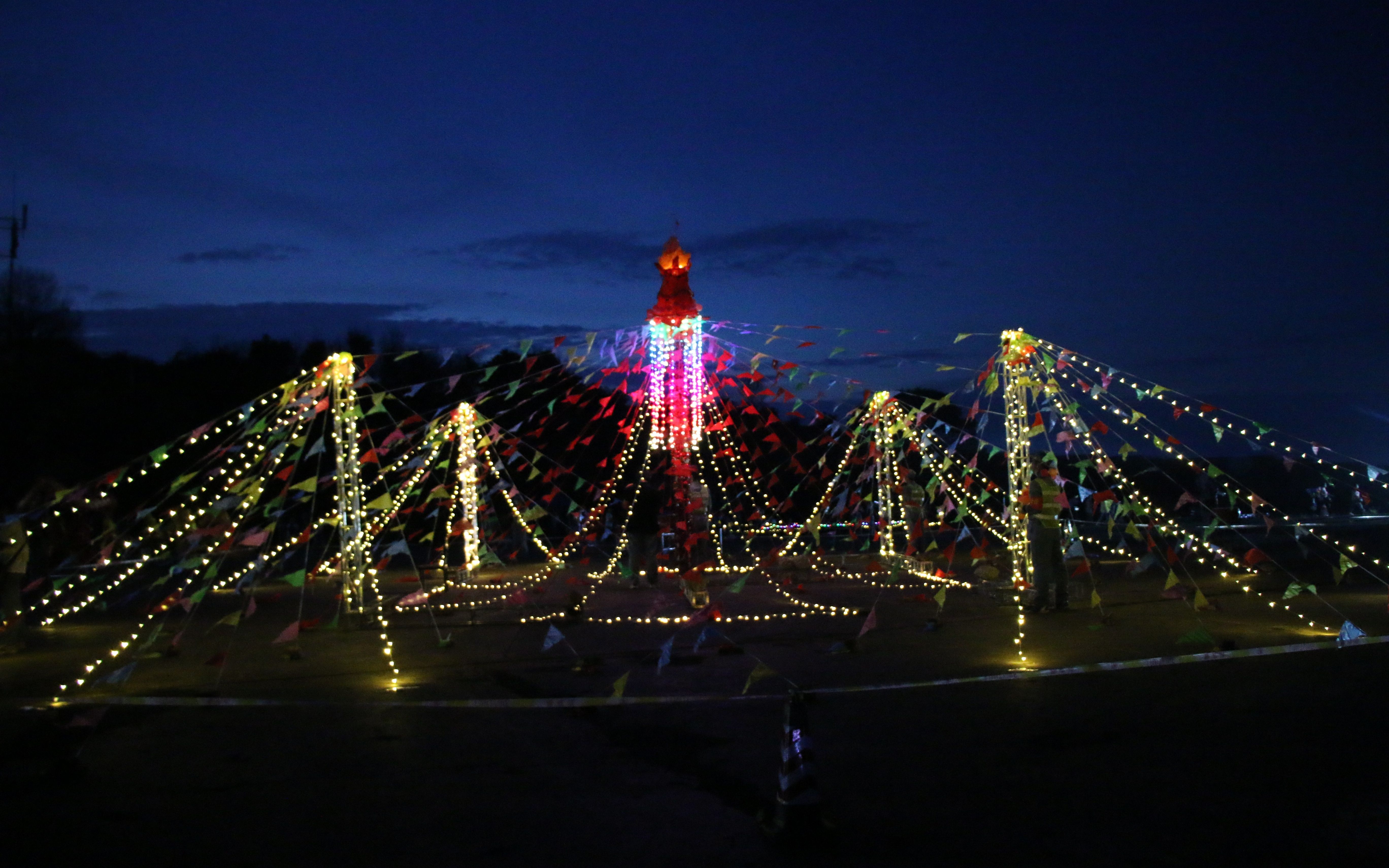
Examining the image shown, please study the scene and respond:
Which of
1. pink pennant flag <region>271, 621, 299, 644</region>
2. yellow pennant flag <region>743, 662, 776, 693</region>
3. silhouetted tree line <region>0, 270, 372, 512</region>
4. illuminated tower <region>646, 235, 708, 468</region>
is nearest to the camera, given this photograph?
yellow pennant flag <region>743, 662, 776, 693</region>

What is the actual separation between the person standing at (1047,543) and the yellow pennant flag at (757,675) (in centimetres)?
476

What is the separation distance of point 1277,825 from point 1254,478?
41.5 m

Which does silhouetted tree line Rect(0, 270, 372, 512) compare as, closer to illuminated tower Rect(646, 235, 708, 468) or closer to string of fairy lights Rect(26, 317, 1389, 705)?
string of fairy lights Rect(26, 317, 1389, 705)

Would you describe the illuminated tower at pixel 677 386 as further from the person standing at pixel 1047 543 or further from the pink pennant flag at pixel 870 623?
the person standing at pixel 1047 543

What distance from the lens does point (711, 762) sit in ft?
19.6

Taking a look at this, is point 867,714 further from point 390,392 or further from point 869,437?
point 869,437

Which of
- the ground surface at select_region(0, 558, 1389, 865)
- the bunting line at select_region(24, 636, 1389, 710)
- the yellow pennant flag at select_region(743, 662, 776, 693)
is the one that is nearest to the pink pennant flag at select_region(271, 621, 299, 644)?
the ground surface at select_region(0, 558, 1389, 865)

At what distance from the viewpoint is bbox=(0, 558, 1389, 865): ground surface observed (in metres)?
4.65

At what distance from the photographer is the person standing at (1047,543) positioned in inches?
476

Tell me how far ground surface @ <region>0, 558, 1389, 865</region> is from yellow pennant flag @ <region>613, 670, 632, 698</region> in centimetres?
12

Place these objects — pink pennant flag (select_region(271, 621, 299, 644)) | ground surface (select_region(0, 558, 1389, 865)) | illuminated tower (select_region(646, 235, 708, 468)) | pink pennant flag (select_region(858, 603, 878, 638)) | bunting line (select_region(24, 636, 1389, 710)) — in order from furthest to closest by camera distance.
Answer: illuminated tower (select_region(646, 235, 708, 468)), pink pennant flag (select_region(271, 621, 299, 644)), pink pennant flag (select_region(858, 603, 878, 638)), bunting line (select_region(24, 636, 1389, 710)), ground surface (select_region(0, 558, 1389, 865))

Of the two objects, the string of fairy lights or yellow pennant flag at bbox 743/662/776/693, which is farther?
the string of fairy lights

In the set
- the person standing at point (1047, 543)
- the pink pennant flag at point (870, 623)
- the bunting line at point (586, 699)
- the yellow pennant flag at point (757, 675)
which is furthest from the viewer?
the person standing at point (1047, 543)

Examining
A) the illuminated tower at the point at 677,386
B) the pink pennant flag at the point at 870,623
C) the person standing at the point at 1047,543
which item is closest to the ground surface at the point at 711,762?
the pink pennant flag at the point at 870,623
